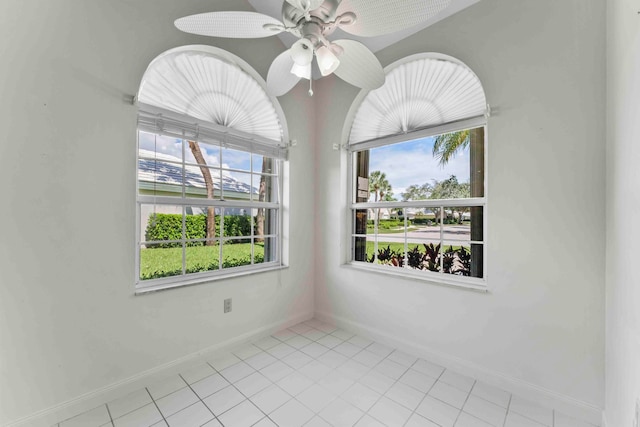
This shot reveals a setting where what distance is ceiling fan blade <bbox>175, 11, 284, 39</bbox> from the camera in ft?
3.89

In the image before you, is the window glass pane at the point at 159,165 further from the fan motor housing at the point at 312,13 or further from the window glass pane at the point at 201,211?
the fan motor housing at the point at 312,13

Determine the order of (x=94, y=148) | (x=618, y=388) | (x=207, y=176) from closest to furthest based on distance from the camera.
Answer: (x=618, y=388) < (x=94, y=148) < (x=207, y=176)

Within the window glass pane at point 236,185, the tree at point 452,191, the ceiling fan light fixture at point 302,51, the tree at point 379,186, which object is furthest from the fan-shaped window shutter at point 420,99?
the ceiling fan light fixture at point 302,51

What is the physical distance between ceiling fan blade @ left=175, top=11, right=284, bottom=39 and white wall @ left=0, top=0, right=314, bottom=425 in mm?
949

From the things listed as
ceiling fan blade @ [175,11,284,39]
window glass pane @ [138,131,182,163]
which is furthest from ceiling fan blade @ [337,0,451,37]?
window glass pane @ [138,131,182,163]

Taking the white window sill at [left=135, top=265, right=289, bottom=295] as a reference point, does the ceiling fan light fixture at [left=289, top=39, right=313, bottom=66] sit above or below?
above

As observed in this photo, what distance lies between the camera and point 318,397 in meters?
1.83

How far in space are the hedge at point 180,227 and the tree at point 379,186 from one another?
4.60 ft

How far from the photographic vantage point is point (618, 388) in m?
1.29

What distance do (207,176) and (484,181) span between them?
2359 mm

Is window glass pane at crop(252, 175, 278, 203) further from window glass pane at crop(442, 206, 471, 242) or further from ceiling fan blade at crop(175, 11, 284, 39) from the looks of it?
window glass pane at crop(442, 206, 471, 242)

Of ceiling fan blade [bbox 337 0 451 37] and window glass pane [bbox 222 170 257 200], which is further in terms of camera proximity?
window glass pane [bbox 222 170 257 200]

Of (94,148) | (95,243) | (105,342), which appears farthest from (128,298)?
(94,148)

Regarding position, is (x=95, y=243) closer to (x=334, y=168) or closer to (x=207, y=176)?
(x=207, y=176)
